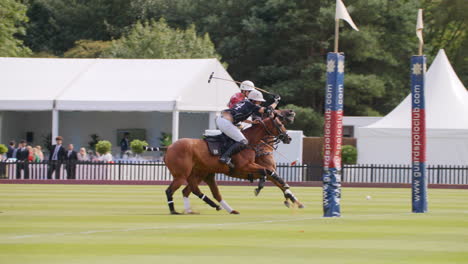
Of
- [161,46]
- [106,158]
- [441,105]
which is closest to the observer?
[106,158]

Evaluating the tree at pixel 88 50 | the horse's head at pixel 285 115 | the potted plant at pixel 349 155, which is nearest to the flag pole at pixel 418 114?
the horse's head at pixel 285 115

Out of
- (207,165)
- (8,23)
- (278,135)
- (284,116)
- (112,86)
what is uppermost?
(8,23)

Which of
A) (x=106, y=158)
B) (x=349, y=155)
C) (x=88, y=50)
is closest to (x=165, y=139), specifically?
(x=106, y=158)

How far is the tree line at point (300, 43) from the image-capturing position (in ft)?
177

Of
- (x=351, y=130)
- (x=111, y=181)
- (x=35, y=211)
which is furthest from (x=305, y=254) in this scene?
(x=351, y=130)

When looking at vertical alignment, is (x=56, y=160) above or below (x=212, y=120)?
below

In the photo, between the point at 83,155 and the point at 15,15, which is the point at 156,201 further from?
the point at 15,15

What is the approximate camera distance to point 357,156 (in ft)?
123

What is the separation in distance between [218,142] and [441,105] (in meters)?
20.9

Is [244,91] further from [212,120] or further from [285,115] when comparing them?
[212,120]

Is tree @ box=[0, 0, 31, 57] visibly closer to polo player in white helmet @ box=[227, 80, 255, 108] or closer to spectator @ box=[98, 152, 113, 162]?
spectator @ box=[98, 152, 113, 162]

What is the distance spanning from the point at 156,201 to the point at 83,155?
13844mm

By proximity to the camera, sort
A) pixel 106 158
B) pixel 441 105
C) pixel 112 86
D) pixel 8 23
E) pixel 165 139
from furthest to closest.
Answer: pixel 8 23
pixel 165 139
pixel 112 86
pixel 441 105
pixel 106 158

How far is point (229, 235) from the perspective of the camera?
1223cm
